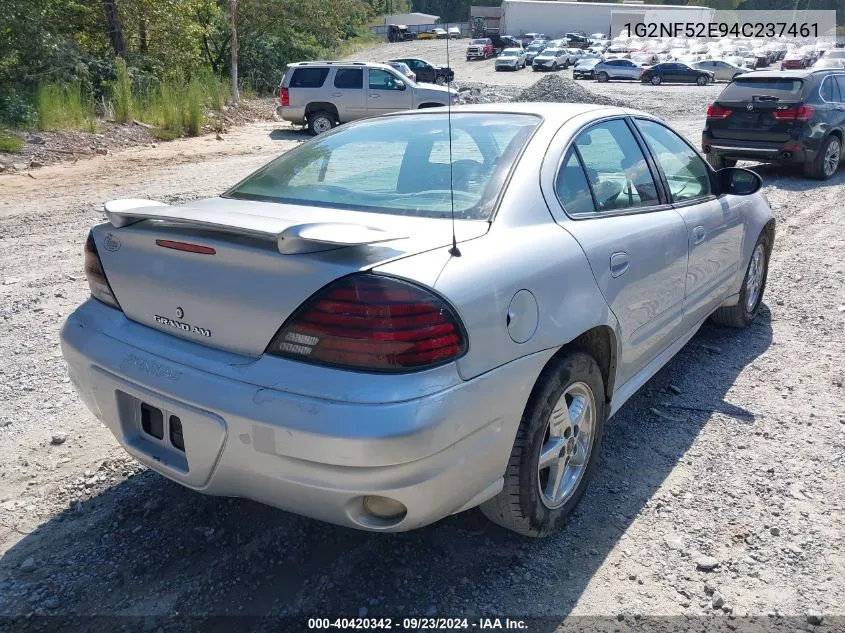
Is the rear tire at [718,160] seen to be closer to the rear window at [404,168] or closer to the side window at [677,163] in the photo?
the side window at [677,163]

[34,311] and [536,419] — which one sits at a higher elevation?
[536,419]

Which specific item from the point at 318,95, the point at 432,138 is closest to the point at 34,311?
the point at 432,138

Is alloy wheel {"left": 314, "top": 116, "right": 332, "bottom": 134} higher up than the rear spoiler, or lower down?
lower down

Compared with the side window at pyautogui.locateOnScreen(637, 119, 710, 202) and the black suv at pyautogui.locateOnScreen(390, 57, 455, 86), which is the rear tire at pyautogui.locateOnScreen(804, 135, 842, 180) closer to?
the side window at pyautogui.locateOnScreen(637, 119, 710, 202)

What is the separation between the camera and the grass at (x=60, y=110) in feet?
49.0

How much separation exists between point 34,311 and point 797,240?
7.71 meters

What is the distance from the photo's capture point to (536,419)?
2.68 m

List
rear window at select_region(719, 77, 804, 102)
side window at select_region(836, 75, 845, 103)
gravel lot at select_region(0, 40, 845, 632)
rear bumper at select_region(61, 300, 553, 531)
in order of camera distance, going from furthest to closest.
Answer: side window at select_region(836, 75, 845, 103) → rear window at select_region(719, 77, 804, 102) → gravel lot at select_region(0, 40, 845, 632) → rear bumper at select_region(61, 300, 553, 531)

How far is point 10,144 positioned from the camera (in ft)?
42.3

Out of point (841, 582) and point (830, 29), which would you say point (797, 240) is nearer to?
point (841, 582)

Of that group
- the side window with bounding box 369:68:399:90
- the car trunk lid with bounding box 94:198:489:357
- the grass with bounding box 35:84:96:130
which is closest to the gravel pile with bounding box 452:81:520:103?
the side window with bounding box 369:68:399:90

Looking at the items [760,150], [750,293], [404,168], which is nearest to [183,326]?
[404,168]

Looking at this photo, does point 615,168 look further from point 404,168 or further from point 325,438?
point 325,438

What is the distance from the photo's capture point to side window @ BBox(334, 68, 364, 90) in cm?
1942
